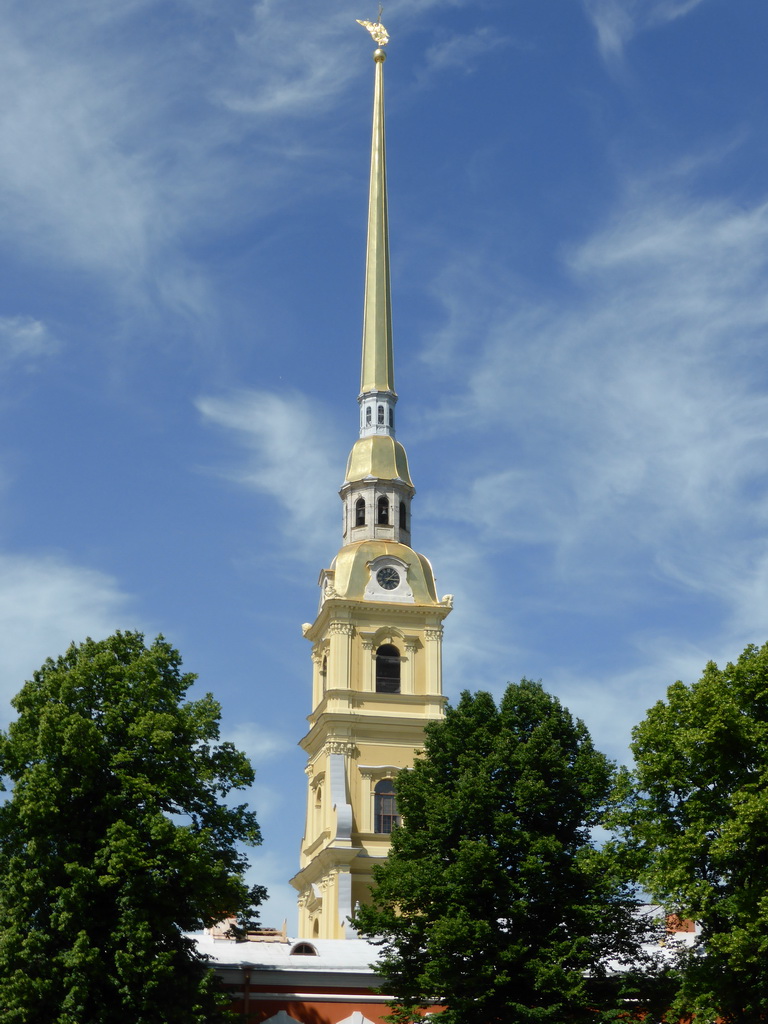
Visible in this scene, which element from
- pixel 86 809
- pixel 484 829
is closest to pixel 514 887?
pixel 484 829

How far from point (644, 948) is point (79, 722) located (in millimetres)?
17625

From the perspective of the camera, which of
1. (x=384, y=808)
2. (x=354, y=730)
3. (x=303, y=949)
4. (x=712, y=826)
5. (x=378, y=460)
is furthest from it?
(x=378, y=460)

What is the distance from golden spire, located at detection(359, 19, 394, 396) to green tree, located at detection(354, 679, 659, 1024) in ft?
111

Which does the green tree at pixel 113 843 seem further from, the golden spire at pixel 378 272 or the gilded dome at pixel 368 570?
the golden spire at pixel 378 272

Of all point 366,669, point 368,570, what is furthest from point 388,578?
point 366,669

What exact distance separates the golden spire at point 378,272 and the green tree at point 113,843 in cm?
3559

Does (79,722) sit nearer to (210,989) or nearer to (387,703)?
(210,989)

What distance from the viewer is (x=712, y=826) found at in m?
38.0

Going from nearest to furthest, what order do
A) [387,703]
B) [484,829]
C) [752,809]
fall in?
[752,809]
[484,829]
[387,703]

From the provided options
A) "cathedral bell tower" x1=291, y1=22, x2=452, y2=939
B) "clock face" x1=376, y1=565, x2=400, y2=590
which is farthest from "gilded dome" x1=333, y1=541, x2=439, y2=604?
"clock face" x1=376, y1=565, x2=400, y2=590

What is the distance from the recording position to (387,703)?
225 feet

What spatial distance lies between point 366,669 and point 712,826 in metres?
32.5

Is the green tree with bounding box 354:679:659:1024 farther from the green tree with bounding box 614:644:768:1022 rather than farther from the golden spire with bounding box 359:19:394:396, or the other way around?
the golden spire with bounding box 359:19:394:396

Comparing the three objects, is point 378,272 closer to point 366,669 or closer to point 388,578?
point 388,578
